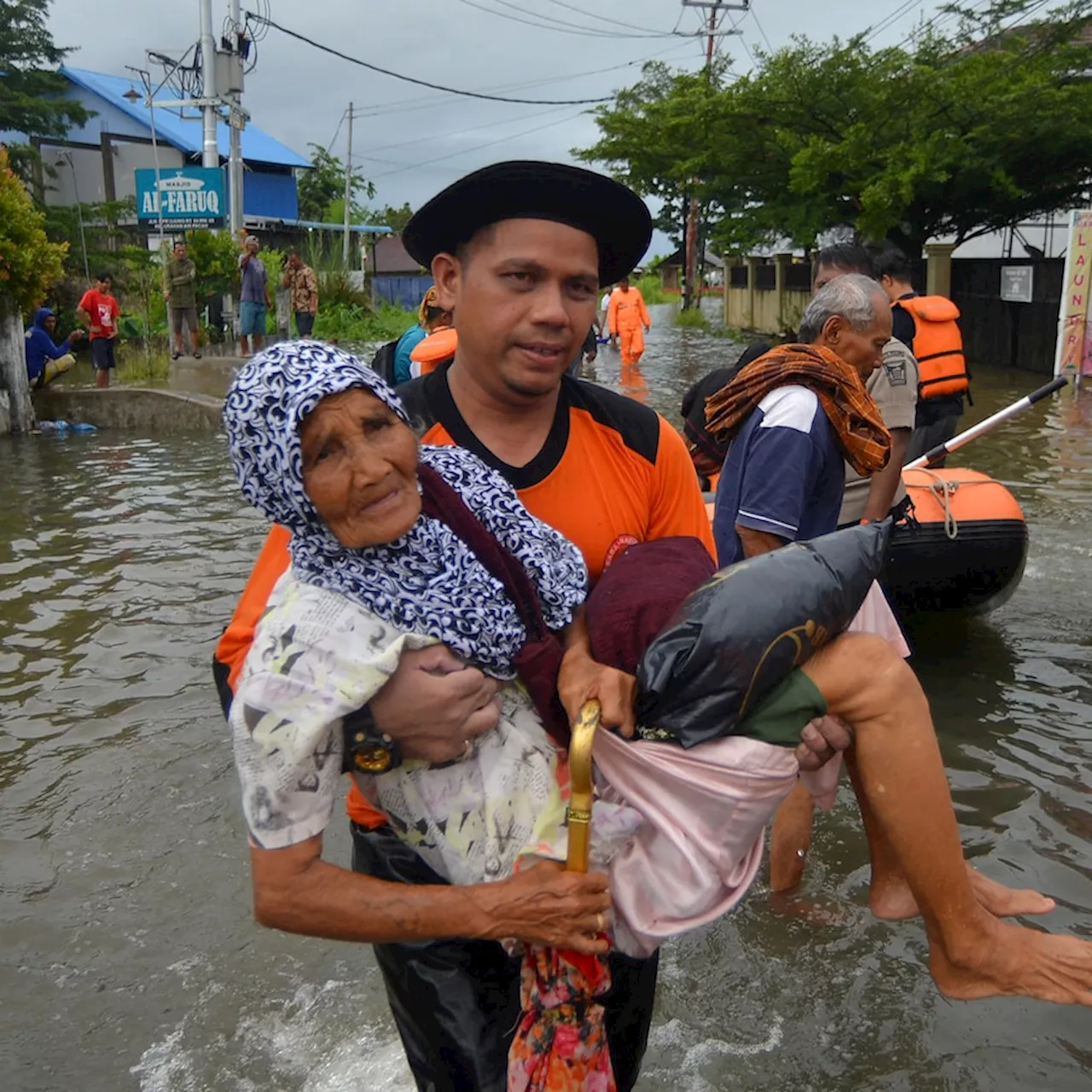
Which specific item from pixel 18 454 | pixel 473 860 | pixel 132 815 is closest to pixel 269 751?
pixel 473 860

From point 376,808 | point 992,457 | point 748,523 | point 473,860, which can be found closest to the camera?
point 473,860

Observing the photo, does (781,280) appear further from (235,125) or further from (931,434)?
(931,434)

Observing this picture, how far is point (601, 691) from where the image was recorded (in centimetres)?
186

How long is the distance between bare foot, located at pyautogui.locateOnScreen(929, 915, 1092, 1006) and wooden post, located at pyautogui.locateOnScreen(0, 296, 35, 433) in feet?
45.7

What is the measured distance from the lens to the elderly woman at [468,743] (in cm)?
173

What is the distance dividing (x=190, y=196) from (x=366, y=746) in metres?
20.8

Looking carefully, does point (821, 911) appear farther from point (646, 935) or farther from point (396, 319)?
point (396, 319)

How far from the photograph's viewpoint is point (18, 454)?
12938 mm

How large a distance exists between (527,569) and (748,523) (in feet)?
5.79

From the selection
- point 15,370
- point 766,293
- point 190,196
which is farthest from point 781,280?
point 15,370

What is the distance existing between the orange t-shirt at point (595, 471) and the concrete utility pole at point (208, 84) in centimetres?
2075

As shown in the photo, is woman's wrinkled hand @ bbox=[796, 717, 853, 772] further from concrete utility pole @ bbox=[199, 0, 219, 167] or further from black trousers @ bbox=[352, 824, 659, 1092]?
concrete utility pole @ bbox=[199, 0, 219, 167]

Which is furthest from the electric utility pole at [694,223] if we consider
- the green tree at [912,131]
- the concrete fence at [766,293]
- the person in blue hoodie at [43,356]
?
the person in blue hoodie at [43,356]

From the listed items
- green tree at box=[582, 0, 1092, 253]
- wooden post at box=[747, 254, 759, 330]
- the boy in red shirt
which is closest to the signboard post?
green tree at box=[582, 0, 1092, 253]
